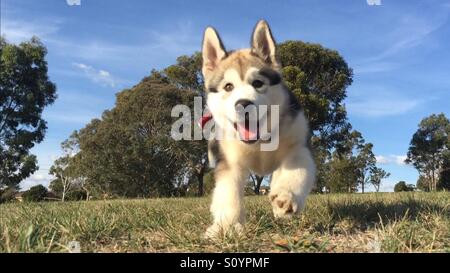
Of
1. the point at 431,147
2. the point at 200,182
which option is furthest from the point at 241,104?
the point at 431,147

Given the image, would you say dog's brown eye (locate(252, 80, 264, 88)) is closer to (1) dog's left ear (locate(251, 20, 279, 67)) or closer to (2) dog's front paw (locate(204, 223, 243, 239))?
(1) dog's left ear (locate(251, 20, 279, 67))

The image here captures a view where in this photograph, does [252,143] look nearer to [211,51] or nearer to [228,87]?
[228,87]

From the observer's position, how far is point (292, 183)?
453 cm

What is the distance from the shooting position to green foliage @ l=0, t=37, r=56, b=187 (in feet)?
109

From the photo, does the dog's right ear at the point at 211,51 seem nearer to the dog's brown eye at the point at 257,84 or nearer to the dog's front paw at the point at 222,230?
the dog's brown eye at the point at 257,84

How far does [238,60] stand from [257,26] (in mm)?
531

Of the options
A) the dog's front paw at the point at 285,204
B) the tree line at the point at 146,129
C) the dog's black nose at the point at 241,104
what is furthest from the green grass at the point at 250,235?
the tree line at the point at 146,129

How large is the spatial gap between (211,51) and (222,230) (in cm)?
255

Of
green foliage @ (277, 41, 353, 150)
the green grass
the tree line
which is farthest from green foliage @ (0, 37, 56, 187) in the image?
the green grass

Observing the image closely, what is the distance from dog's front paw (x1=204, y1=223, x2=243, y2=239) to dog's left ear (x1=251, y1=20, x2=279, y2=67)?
2.15 m
